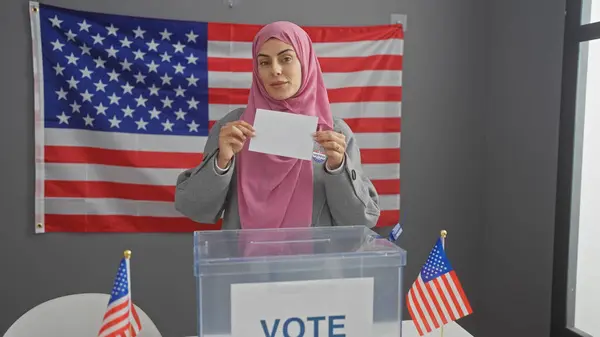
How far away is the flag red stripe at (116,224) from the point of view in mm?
2033

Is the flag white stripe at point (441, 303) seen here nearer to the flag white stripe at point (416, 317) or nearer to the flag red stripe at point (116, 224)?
the flag white stripe at point (416, 317)

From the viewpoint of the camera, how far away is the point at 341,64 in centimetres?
217

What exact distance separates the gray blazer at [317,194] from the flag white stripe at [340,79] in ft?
2.81

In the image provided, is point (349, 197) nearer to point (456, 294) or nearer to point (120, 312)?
point (456, 294)

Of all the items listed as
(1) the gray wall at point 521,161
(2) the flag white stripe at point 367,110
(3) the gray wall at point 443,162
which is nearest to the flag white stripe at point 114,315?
(3) the gray wall at point 443,162

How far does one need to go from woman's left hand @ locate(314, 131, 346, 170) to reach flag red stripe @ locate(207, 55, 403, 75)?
1125mm

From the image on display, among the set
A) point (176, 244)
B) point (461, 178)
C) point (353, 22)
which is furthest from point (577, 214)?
point (176, 244)

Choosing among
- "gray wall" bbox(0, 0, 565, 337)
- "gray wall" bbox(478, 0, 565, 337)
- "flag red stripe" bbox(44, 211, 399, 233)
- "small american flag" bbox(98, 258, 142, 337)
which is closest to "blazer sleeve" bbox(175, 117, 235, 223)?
"small american flag" bbox(98, 258, 142, 337)

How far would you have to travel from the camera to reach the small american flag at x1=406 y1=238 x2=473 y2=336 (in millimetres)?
910

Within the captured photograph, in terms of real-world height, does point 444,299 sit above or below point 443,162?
below

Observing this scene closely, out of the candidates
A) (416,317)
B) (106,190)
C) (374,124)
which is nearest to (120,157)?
(106,190)

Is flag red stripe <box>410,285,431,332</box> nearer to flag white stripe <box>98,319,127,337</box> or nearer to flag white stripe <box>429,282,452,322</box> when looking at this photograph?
flag white stripe <box>429,282,452,322</box>

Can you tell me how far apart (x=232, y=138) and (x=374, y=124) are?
123 centimetres

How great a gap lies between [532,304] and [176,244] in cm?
151
